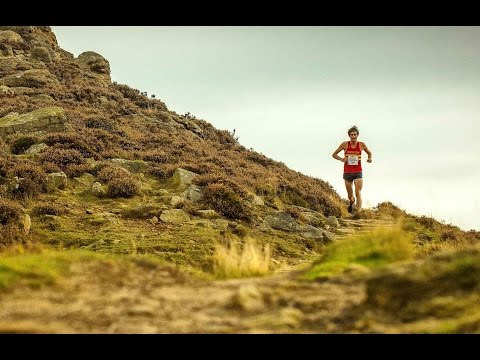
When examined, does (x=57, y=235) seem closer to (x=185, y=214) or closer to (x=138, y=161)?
(x=185, y=214)

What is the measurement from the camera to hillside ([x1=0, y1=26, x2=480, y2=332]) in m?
5.24

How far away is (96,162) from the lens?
2108 cm

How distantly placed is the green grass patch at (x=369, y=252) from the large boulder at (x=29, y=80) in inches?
1261

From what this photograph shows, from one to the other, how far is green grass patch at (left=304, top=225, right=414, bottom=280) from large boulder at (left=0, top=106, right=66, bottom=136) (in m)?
20.7

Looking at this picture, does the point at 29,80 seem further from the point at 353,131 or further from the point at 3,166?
the point at 353,131

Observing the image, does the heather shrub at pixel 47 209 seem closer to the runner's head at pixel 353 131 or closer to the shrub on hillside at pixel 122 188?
the shrub on hillside at pixel 122 188

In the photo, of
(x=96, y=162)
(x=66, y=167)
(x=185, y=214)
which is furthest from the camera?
(x=96, y=162)

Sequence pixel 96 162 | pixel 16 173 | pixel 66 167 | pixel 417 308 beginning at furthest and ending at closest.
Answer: pixel 96 162, pixel 66 167, pixel 16 173, pixel 417 308

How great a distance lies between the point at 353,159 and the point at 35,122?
16593mm

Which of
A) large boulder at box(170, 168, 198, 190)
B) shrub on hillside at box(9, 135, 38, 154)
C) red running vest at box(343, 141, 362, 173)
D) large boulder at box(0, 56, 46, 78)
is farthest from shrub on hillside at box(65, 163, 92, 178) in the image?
large boulder at box(0, 56, 46, 78)

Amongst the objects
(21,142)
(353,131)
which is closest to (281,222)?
(353,131)

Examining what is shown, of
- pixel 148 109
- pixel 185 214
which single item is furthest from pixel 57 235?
pixel 148 109

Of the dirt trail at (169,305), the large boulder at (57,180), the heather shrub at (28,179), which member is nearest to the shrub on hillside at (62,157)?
the heather shrub at (28,179)
